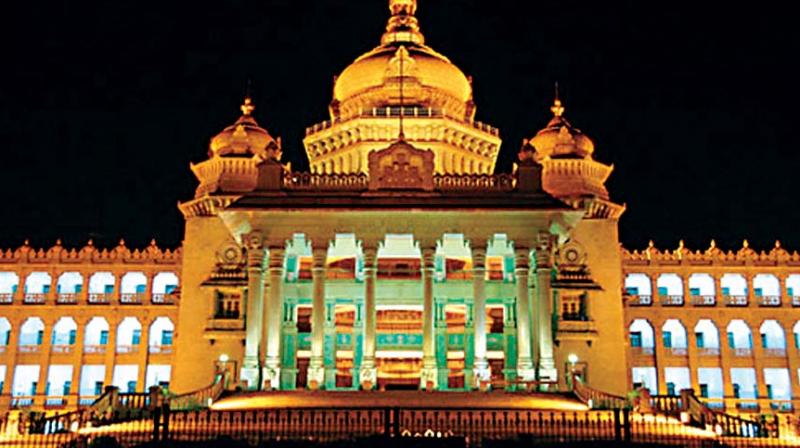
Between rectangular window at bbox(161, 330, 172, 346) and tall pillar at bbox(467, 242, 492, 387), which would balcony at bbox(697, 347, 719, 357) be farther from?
rectangular window at bbox(161, 330, 172, 346)

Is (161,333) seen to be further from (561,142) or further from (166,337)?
(561,142)

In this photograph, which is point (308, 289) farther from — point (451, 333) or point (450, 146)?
point (450, 146)

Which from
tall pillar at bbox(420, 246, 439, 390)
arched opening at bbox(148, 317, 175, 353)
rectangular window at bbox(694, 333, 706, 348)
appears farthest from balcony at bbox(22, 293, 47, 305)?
rectangular window at bbox(694, 333, 706, 348)

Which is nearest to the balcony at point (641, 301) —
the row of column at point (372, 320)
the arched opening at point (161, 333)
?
the row of column at point (372, 320)

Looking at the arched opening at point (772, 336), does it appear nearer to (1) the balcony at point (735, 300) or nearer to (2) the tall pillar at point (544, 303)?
(1) the balcony at point (735, 300)

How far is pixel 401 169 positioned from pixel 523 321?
28.8 ft

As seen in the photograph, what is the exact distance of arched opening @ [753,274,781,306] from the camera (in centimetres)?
6304

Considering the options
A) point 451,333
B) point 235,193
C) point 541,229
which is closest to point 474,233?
point 541,229

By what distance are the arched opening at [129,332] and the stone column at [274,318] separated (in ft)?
85.7

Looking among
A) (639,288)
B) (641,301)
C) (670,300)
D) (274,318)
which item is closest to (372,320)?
(274,318)

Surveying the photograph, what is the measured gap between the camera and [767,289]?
6525cm

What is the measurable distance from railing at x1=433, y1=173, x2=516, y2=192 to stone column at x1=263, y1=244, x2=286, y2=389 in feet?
25.7

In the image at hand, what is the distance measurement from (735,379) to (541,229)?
29810 millimetres

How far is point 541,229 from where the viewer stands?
1617 inches
